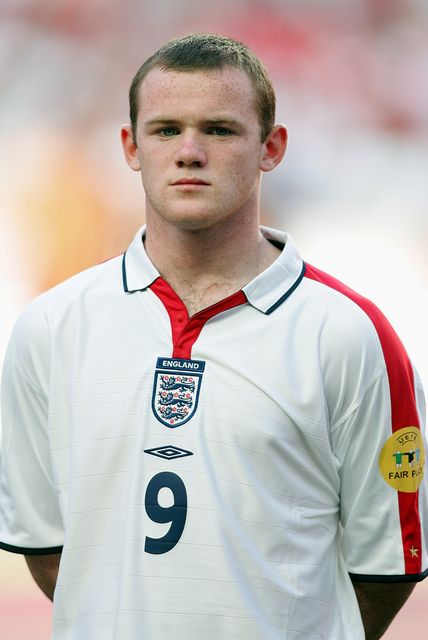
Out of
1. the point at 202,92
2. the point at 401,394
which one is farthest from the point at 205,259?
the point at 401,394

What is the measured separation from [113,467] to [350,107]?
4.47 m

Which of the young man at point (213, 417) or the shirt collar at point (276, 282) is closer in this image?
the young man at point (213, 417)

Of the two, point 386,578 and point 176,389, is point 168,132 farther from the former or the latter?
point 386,578

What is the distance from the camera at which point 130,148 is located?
2178 millimetres

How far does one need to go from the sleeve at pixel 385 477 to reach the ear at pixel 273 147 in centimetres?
33

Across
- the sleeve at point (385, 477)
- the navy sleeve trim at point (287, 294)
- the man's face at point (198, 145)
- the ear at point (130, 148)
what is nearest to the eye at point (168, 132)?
the man's face at point (198, 145)

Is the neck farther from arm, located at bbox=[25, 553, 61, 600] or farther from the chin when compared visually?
arm, located at bbox=[25, 553, 61, 600]

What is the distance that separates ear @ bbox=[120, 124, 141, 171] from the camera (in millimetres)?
2164

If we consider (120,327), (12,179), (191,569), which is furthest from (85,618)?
(12,179)

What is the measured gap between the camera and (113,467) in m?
2.01

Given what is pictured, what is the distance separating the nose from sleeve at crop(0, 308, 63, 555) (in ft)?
1.28

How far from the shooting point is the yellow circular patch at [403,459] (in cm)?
210

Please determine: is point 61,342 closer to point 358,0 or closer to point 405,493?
point 405,493

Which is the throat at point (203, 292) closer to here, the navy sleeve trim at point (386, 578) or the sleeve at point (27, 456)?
the sleeve at point (27, 456)
